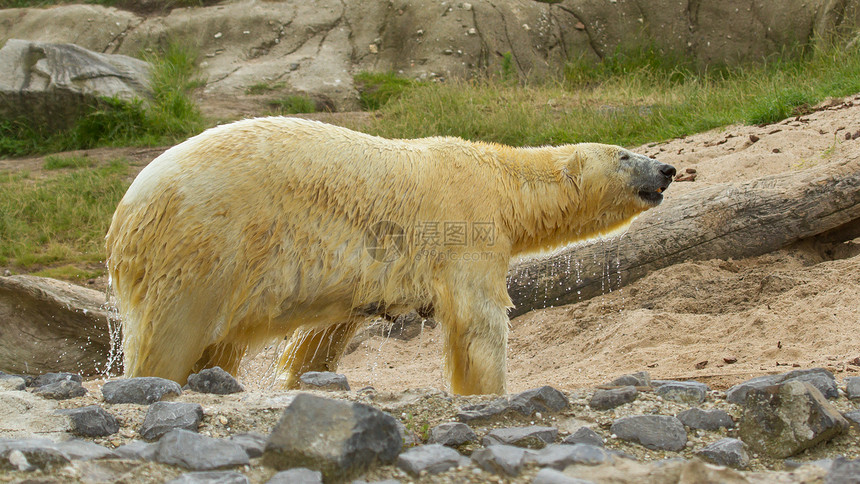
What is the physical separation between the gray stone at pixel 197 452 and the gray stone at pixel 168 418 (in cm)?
38

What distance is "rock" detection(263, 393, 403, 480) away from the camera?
7.61 ft

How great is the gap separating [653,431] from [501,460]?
0.82 meters

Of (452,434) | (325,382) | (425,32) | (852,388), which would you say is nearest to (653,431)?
(452,434)

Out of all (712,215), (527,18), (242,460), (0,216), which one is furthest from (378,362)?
(527,18)

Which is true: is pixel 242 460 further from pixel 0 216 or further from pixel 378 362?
pixel 0 216

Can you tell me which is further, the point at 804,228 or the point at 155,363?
the point at 804,228

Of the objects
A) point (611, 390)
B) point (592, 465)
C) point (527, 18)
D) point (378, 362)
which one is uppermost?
point (527, 18)

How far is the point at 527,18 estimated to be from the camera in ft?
46.9

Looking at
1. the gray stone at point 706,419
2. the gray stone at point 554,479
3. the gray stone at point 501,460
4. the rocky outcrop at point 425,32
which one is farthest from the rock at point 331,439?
the rocky outcrop at point 425,32

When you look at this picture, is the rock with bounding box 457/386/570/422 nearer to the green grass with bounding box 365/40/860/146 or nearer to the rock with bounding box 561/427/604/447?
the rock with bounding box 561/427/604/447

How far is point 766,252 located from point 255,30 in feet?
36.7

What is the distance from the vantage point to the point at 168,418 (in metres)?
2.87

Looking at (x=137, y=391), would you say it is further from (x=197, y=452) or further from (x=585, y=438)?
(x=585, y=438)

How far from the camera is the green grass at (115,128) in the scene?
1121cm
